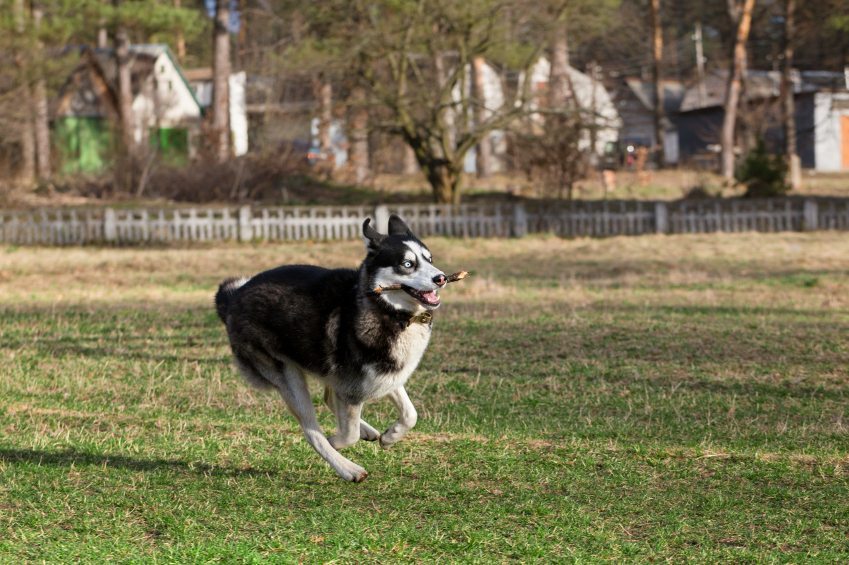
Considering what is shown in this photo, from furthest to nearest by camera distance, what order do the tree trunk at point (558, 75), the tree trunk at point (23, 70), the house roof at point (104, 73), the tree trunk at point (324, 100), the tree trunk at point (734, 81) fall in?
1. the house roof at point (104, 73)
2. the tree trunk at point (734, 81)
3. the tree trunk at point (558, 75)
4. the tree trunk at point (23, 70)
5. the tree trunk at point (324, 100)

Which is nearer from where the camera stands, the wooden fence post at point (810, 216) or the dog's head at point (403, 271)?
the dog's head at point (403, 271)

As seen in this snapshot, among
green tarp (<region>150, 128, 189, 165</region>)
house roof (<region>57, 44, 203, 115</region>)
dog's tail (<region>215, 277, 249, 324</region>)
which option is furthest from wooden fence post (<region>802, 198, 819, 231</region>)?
house roof (<region>57, 44, 203, 115</region>)

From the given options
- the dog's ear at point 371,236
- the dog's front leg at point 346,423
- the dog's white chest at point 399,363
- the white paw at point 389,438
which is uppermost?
the dog's ear at point 371,236

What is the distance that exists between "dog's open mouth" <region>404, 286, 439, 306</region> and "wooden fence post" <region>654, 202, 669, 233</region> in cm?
2497

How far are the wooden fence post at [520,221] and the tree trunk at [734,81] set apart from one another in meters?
13.1

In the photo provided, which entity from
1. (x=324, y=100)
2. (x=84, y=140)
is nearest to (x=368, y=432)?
(x=324, y=100)

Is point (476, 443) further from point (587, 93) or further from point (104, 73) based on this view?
point (587, 93)

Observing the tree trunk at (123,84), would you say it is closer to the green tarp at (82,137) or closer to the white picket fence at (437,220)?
the green tarp at (82,137)

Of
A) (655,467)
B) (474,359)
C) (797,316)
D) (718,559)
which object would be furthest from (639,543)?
(797,316)

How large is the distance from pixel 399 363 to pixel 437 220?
2379cm

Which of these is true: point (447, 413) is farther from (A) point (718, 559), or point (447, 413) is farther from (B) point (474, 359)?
(A) point (718, 559)

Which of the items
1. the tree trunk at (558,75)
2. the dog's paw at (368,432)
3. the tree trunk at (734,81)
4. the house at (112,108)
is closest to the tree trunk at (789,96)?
the tree trunk at (734,81)

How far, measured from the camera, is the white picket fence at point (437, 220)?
29.2 metres

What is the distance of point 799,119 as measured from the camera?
2437 inches
